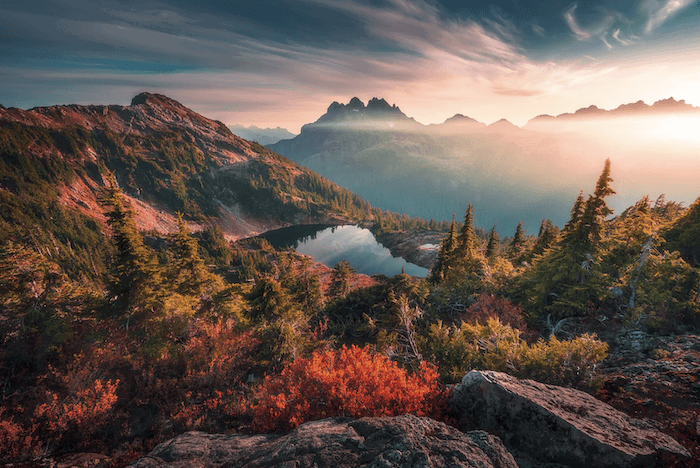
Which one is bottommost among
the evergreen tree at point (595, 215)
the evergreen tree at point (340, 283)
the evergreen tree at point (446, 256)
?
the evergreen tree at point (340, 283)

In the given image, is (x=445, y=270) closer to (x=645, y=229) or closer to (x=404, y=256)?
(x=645, y=229)

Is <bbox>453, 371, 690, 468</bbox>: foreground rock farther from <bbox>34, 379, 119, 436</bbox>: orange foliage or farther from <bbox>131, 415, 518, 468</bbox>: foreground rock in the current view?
<bbox>34, 379, 119, 436</bbox>: orange foliage

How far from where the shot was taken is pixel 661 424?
8.95 m

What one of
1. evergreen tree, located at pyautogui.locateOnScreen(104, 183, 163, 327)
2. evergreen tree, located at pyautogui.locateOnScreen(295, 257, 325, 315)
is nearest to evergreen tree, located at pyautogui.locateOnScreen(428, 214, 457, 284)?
evergreen tree, located at pyautogui.locateOnScreen(295, 257, 325, 315)

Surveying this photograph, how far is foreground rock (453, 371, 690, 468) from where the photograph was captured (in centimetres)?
772

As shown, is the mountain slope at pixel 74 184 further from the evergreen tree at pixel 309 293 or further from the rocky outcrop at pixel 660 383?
the rocky outcrop at pixel 660 383

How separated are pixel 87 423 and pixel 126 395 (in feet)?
10.4

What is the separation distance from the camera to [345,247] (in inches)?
6147

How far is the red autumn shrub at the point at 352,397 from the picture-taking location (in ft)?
33.7

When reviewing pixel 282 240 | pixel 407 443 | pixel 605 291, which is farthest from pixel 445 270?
pixel 282 240

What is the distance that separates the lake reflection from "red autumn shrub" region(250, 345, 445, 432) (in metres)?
97.6

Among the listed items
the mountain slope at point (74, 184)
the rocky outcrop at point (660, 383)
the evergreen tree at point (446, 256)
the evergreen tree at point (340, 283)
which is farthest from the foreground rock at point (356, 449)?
the mountain slope at point (74, 184)

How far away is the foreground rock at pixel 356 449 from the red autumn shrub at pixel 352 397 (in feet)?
3.81

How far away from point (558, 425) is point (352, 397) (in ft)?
22.5
